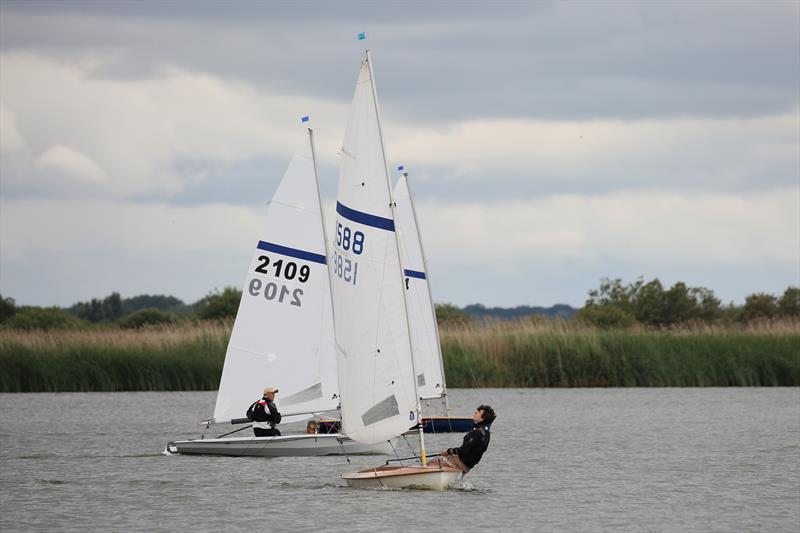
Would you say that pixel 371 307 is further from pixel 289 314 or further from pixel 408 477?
pixel 289 314

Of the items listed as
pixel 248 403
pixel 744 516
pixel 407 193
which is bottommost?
pixel 744 516

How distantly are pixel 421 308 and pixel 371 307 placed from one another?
11852 millimetres

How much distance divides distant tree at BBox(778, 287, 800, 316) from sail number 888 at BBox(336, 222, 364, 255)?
64498mm

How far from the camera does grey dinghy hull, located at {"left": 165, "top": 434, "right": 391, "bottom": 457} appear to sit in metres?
25.6

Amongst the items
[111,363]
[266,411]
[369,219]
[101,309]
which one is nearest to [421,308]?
[266,411]

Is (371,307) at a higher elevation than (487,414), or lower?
higher

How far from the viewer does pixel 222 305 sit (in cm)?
7356

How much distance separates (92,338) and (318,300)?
845 inches

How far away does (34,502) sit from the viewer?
2102 cm

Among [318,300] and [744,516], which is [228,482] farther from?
[744,516]

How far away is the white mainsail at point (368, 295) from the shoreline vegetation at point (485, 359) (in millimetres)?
23975

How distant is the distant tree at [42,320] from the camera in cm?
7556

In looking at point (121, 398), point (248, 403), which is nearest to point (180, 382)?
point (121, 398)

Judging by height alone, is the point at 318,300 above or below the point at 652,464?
above
